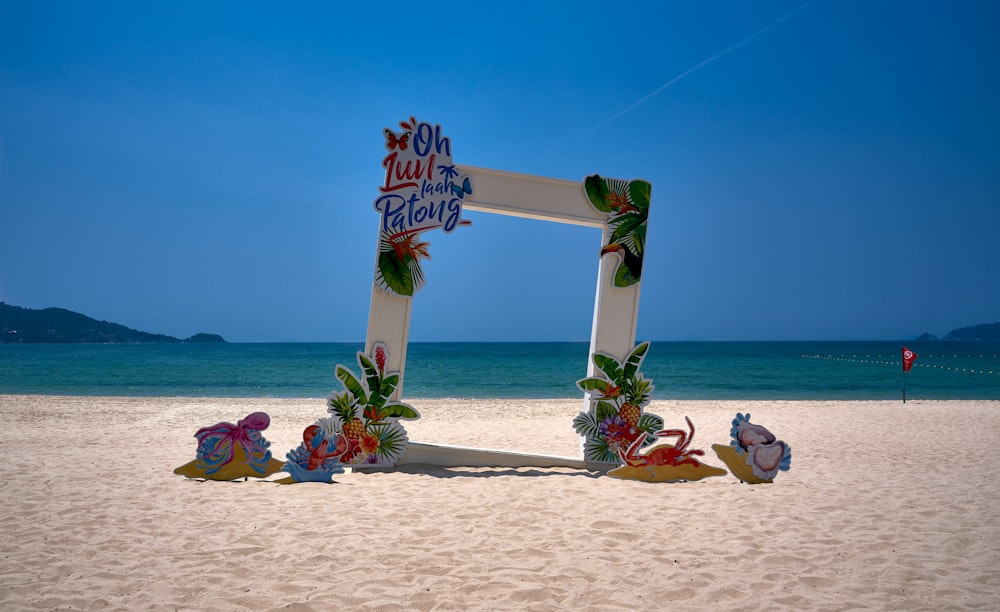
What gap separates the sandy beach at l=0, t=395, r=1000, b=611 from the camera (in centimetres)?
358

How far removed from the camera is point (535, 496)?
5.75m

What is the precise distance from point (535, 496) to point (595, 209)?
11.2 feet

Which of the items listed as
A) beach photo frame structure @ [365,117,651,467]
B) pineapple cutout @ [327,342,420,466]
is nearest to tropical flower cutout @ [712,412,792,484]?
beach photo frame structure @ [365,117,651,467]

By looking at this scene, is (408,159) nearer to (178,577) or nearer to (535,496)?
→ (535,496)

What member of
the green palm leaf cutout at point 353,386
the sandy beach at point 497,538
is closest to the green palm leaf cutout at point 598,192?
the sandy beach at point 497,538

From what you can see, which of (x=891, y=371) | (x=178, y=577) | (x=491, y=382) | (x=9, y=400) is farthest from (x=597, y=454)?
(x=891, y=371)

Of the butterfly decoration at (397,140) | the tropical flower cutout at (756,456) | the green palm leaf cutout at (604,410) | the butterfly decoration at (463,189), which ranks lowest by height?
the tropical flower cutout at (756,456)

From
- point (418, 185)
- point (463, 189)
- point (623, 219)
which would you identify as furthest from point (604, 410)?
point (418, 185)

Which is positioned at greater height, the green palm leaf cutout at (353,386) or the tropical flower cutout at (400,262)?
the tropical flower cutout at (400,262)

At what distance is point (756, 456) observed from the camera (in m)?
6.38

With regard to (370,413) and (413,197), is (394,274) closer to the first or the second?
(413,197)

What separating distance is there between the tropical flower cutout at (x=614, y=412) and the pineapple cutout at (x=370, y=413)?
6.62 feet

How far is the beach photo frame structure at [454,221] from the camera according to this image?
6.92 m

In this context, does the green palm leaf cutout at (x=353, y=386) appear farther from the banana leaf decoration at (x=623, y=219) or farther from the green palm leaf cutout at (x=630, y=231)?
the green palm leaf cutout at (x=630, y=231)
